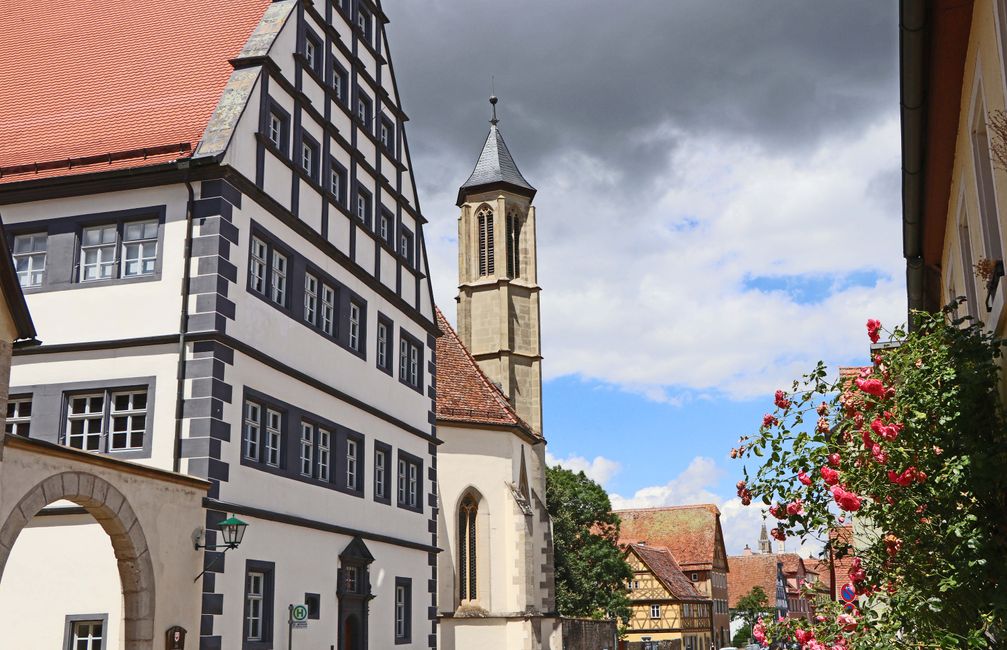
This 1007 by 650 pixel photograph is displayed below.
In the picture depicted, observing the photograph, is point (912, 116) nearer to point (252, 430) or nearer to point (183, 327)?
point (183, 327)

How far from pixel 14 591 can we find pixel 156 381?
3315mm

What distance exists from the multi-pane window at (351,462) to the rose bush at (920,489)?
13776 millimetres

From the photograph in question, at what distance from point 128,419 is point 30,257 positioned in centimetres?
318

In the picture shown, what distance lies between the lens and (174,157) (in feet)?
54.0

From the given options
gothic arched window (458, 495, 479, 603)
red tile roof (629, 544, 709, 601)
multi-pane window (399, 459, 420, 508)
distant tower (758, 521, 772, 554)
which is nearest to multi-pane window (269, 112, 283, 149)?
multi-pane window (399, 459, 420, 508)

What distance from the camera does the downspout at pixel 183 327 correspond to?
49.6 feet

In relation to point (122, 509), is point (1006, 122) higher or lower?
higher

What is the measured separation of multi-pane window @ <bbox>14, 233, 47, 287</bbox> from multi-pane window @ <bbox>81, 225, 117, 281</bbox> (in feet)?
2.08

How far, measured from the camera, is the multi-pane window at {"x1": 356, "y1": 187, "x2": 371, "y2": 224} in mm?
21522

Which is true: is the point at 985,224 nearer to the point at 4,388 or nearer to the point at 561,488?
the point at 4,388

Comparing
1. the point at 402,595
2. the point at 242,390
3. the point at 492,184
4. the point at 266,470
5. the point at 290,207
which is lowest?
the point at 402,595

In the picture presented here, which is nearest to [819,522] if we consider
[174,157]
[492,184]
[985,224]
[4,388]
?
[985,224]

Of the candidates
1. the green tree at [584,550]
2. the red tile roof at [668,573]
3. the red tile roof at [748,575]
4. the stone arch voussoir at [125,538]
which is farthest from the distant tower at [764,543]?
the stone arch voussoir at [125,538]

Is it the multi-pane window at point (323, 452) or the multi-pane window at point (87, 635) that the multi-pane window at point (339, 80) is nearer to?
the multi-pane window at point (323, 452)
